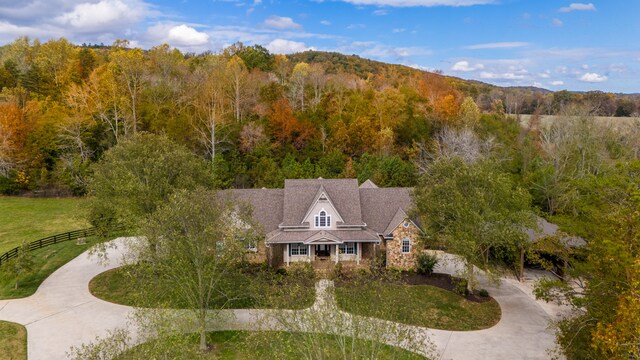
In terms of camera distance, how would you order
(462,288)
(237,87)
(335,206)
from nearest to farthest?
(462,288) → (335,206) → (237,87)

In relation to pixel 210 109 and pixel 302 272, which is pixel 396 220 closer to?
pixel 302 272

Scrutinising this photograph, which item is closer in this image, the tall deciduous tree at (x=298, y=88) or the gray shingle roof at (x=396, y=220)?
the gray shingle roof at (x=396, y=220)

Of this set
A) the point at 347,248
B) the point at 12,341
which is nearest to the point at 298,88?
the point at 347,248

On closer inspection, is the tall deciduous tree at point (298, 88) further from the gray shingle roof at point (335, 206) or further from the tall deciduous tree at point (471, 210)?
the tall deciduous tree at point (471, 210)

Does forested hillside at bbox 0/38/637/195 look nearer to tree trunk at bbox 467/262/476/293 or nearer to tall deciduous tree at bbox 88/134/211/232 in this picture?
tall deciduous tree at bbox 88/134/211/232

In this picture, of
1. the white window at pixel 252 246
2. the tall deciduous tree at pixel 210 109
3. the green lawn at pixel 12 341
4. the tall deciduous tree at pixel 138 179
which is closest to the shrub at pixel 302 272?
the white window at pixel 252 246

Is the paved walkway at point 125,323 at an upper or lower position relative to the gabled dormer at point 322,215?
lower

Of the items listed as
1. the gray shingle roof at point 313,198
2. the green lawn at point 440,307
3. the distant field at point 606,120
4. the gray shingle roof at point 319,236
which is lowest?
the green lawn at point 440,307
